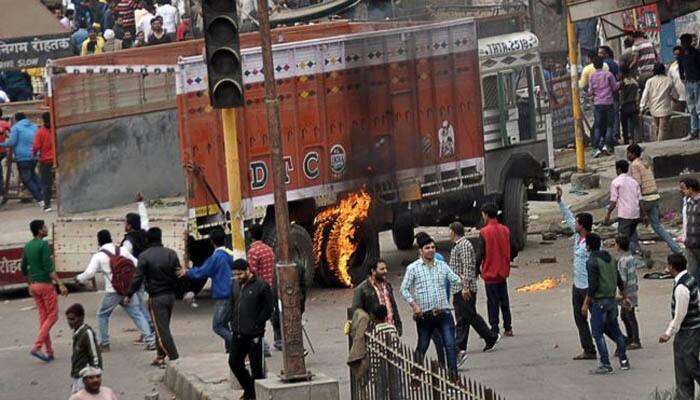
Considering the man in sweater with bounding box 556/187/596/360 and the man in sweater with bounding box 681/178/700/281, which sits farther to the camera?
the man in sweater with bounding box 681/178/700/281

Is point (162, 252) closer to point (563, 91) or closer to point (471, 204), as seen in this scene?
point (471, 204)

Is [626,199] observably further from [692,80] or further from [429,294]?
[429,294]

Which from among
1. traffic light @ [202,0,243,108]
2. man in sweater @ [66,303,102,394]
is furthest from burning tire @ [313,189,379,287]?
traffic light @ [202,0,243,108]

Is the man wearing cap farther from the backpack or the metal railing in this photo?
the backpack

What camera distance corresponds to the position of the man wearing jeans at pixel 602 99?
31969 millimetres

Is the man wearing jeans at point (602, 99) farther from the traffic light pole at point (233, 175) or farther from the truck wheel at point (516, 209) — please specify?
the traffic light pole at point (233, 175)

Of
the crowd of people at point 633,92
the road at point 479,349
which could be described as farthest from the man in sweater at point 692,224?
the crowd of people at point 633,92

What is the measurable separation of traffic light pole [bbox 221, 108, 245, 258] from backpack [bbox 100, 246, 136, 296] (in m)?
2.82

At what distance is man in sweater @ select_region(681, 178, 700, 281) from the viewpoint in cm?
1900

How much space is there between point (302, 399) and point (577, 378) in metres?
3.24

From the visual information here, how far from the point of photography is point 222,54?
14820 millimetres

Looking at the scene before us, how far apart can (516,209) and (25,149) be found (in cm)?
940

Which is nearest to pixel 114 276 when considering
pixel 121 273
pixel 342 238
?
pixel 121 273

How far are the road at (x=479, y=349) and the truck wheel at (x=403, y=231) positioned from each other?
0.82m
